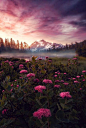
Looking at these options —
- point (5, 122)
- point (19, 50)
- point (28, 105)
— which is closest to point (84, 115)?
point (28, 105)

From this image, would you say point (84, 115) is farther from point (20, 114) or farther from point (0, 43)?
point (0, 43)

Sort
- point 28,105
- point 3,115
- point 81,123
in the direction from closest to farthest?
point 3,115, point 28,105, point 81,123

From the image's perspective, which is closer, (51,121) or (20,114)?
(51,121)

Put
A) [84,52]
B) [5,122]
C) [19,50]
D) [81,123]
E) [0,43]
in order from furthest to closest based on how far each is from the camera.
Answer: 1. [19,50]
2. [0,43]
3. [84,52]
4. [81,123]
5. [5,122]

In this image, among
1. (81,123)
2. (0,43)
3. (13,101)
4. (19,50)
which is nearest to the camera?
(13,101)

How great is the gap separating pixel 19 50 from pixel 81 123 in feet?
334

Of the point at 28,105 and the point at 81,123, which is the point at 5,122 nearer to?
the point at 28,105

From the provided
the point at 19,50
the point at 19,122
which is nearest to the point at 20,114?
the point at 19,122

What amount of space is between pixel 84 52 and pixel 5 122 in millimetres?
35990

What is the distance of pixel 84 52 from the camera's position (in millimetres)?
33531

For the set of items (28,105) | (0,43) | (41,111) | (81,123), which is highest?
(0,43)

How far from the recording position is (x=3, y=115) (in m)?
1.46

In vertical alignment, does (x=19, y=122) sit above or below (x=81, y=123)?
above

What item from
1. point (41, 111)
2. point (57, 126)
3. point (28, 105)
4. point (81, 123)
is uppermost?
point (41, 111)
